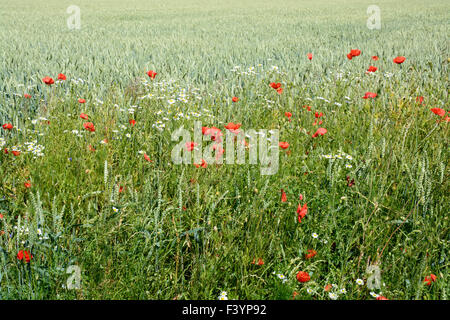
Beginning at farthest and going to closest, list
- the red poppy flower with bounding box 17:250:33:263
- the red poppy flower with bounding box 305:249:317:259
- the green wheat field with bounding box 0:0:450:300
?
the red poppy flower with bounding box 305:249:317:259
the green wheat field with bounding box 0:0:450:300
the red poppy flower with bounding box 17:250:33:263

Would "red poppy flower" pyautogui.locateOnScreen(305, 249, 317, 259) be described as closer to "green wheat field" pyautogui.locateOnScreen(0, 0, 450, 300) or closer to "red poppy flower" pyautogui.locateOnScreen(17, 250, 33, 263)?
"green wheat field" pyautogui.locateOnScreen(0, 0, 450, 300)

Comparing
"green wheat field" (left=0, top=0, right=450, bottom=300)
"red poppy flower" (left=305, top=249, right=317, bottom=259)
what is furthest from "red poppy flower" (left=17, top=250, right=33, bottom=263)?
"red poppy flower" (left=305, top=249, right=317, bottom=259)

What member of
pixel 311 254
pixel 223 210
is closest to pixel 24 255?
pixel 223 210

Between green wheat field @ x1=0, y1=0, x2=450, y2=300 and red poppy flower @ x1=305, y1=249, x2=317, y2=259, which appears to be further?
red poppy flower @ x1=305, y1=249, x2=317, y2=259

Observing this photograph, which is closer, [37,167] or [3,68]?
[37,167]

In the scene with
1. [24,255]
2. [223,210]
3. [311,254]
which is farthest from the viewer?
[223,210]

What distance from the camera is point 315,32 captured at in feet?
32.6

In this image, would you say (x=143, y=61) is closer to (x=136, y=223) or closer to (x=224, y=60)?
(x=224, y=60)

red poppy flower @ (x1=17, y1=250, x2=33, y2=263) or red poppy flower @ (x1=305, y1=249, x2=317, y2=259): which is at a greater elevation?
red poppy flower @ (x1=17, y1=250, x2=33, y2=263)

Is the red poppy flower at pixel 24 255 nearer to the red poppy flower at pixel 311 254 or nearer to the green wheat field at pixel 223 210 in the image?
the green wheat field at pixel 223 210

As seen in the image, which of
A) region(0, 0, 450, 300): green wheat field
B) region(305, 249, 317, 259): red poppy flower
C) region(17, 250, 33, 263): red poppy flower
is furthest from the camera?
region(305, 249, 317, 259): red poppy flower

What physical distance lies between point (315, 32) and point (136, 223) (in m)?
9.43

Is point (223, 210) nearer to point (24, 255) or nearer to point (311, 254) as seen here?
point (311, 254)
